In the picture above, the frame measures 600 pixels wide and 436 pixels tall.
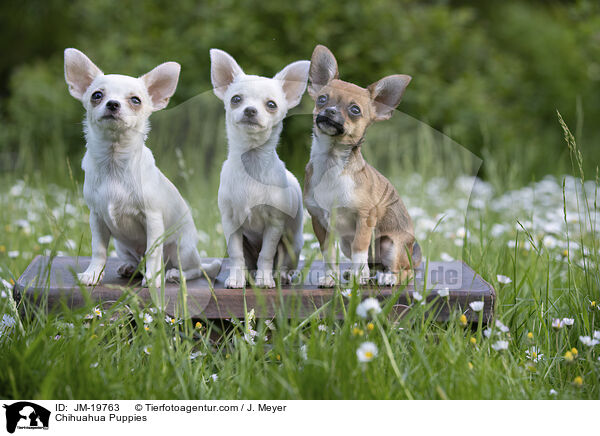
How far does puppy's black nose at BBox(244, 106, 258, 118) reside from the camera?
7.69 ft

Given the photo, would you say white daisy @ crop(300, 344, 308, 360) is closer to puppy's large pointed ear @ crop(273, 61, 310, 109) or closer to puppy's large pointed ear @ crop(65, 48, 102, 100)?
puppy's large pointed ear @ crop(273, 61, 310, 109)

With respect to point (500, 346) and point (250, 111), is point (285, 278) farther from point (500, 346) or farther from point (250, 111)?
point (500, 346)

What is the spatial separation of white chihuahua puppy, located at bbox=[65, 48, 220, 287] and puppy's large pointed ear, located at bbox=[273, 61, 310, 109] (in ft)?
1.44

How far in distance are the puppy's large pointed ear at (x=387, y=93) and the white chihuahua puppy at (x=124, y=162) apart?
2.62ft

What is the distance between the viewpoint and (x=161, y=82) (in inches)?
100.0

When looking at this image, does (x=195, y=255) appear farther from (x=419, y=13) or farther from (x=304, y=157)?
(x=419, y=13)

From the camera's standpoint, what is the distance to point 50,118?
22.7 ft

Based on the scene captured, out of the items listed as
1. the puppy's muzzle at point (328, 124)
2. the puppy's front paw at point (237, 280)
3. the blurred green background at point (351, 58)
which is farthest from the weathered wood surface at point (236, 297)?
the puppy's muzzle at point (328, 124)

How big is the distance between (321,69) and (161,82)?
0.65 meters

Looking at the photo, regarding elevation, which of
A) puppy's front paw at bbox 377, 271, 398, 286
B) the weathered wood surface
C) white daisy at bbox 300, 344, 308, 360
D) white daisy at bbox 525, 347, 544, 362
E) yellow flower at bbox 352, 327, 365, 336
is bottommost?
white daisy at bbox 525, 347, 544, 362

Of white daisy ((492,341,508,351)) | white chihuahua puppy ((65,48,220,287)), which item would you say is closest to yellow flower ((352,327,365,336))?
white daisy ((492,341,508,351))

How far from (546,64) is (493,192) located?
4889 mm

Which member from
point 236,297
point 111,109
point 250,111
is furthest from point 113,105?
point 236,297

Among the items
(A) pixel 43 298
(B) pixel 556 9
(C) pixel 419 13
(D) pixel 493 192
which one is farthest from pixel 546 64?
(A) pixel 43 298
